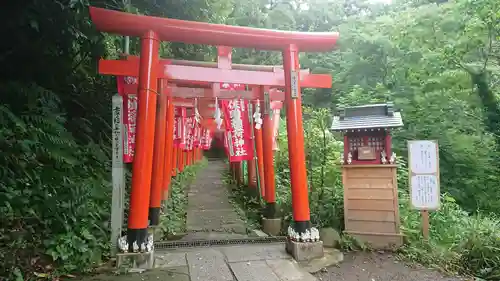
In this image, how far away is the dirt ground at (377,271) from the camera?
496 centimetres

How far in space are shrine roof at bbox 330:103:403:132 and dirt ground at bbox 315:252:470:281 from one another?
7.99 feet

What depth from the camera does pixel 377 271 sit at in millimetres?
5230

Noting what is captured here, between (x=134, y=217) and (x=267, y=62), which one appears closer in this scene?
(x=134, y=217)

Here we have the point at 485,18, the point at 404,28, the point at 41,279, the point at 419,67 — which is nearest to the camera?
the point at 41,279

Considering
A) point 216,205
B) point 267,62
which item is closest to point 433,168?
point 216,205

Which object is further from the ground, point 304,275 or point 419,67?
point 419,67

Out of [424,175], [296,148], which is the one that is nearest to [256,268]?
[296,148]

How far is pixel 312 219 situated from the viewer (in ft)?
22.4

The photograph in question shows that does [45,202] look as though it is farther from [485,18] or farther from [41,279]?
[485,18]

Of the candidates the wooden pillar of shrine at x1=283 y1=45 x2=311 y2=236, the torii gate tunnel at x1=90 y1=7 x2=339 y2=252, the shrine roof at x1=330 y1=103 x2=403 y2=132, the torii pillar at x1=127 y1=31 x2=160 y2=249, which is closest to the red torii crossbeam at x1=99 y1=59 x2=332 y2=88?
the torii gate tunnel at x1=90 y1=7 x2=339 y2=252

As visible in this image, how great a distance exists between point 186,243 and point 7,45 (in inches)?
211

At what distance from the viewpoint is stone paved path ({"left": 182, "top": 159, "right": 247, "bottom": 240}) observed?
338 inches

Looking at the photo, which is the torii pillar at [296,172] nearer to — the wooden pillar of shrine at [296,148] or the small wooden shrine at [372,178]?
the wooden pillar of shrine at [296,148]

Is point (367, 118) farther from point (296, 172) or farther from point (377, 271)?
point (377, 271)
